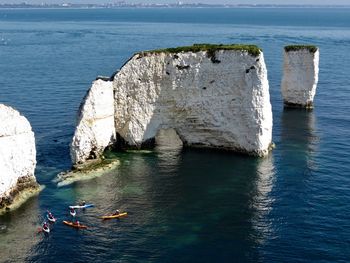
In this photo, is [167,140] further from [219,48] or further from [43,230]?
[43,230]

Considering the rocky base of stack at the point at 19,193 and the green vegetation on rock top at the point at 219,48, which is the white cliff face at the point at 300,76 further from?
the rocky base of stack at the point at 19,193

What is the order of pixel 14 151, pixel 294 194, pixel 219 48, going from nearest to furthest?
pixel 14 151 < pixel 294 194 < pixel 219 48

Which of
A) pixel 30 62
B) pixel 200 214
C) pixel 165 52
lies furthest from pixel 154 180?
pixel 30 62

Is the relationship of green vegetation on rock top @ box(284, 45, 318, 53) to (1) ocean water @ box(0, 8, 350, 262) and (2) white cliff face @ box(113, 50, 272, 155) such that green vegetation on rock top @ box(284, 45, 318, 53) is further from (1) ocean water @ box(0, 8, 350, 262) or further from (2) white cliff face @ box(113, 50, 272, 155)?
(2) white cliff face @ box(113, 50, 272, 155)

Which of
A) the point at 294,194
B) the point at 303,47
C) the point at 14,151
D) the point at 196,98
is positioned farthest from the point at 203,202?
the point at 303,47

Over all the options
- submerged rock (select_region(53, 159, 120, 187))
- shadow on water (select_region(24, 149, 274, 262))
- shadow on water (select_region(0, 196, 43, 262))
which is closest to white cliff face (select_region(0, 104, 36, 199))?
shadow on water (select_region(0, 196, 43, 262))

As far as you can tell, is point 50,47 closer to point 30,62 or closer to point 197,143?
point 30,62

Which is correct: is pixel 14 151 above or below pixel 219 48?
below
